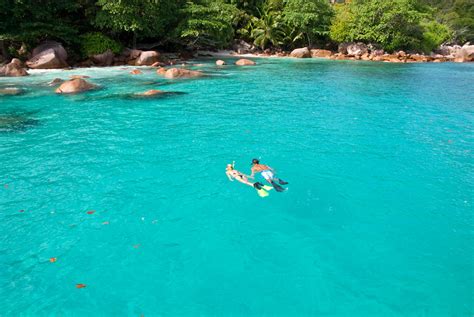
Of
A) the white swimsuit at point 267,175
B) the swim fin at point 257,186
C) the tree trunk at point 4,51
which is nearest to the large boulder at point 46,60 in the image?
the tree trunk at point 4,51

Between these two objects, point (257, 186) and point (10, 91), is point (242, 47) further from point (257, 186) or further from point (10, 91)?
point (257, 186)

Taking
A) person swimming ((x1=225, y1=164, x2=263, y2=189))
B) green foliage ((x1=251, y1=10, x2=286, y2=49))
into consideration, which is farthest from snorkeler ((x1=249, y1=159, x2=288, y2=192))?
green foliage ((x1=251, y1=10, x2=286, y2=49))

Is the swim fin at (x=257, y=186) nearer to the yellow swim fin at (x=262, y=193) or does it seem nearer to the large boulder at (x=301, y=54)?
the yellow swim fin at (x=262, y=193)

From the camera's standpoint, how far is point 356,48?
4784 cm

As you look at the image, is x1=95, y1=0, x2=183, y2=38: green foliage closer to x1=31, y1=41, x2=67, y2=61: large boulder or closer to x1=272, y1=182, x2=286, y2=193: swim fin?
x1=31, y1=41, x2=67, y2=61: large boulder

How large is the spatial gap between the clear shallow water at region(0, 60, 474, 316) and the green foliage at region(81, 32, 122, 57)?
17691 millimetres

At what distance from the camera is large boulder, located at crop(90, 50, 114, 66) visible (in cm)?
3153

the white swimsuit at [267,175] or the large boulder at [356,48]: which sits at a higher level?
the large boulder at [356,48]

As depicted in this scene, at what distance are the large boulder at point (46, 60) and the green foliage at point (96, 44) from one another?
3.14 metres

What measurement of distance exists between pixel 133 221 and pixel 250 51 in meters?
44.9

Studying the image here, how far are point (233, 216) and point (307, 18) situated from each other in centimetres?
4360

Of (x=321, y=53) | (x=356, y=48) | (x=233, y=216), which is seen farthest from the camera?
(x=356, y=48)

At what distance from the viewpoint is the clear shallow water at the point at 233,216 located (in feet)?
18.5

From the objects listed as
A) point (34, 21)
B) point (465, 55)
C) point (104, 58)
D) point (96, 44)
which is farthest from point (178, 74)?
point (465, 55)
